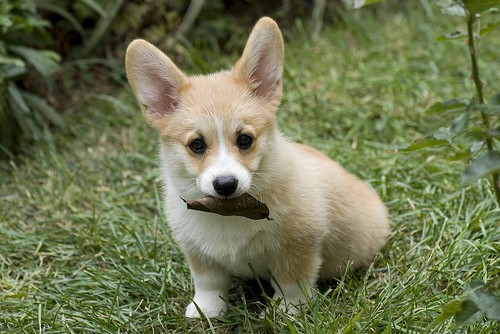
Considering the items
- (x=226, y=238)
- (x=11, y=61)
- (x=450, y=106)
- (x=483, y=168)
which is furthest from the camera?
(x=11, y=61)

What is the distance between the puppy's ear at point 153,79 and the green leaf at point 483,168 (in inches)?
60.9

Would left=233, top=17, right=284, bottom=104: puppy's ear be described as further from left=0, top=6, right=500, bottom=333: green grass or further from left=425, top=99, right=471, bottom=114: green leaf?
left=425, top=99, right=471, bottom=114: green leaf

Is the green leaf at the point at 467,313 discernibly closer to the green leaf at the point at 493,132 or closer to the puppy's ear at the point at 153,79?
the green leaf at the point at 493,132

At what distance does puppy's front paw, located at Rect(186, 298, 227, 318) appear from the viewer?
3.40 meters

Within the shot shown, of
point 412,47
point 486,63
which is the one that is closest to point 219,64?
point 412,47

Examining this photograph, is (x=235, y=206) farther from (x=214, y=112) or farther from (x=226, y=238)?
(x=214, y=112)

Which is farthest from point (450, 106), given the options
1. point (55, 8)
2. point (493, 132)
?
point (55, 8)

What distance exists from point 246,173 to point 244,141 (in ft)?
0.64

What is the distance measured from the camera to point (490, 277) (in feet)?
A: 10.6

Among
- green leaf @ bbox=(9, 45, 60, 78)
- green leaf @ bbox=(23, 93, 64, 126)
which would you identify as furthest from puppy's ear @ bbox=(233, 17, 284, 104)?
green leaf @ bbox=(23, 93, 64, 126)

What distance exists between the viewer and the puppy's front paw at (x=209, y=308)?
3.40m

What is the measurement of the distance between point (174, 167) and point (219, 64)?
10.9ft

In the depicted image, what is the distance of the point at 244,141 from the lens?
10.3 ft

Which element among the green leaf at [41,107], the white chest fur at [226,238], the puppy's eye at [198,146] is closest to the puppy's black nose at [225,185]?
the puppy's eye at [198,146]
